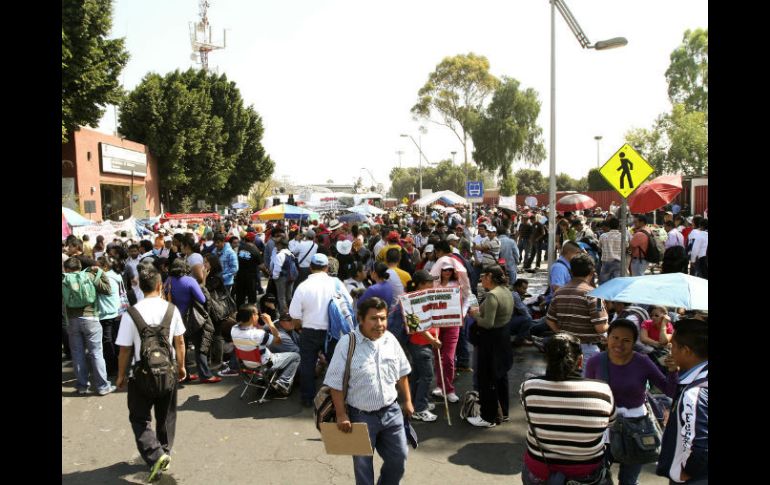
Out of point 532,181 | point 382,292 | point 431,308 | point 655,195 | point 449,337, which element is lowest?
point 449,337

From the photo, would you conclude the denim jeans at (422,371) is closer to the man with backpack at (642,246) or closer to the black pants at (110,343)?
the black pants at (110,343)

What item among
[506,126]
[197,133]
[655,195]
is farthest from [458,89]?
[655,195]

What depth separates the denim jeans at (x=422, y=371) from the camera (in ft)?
19.8

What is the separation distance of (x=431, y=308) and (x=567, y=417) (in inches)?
114

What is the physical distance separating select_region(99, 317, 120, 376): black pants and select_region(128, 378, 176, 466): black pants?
3223 millimetres

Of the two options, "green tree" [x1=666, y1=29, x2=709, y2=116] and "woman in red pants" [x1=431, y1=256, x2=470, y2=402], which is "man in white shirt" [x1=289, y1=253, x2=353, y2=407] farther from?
"green tree" [x1=666, y1=29, x2=709, y2=116]

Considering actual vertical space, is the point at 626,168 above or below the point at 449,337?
above

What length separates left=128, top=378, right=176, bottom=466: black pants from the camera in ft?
15.8

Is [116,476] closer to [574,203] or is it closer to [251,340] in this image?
[251,340]

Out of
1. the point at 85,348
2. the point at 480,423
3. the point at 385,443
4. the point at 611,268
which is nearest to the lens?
the point at 385,443

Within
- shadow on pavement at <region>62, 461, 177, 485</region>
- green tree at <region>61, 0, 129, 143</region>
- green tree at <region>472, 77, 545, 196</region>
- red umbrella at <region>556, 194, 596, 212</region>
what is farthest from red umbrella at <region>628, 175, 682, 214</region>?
green tree at <region>472, 77, 545, 196</region>

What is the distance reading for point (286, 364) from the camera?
23.2ft

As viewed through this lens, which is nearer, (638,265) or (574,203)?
(638,265)
